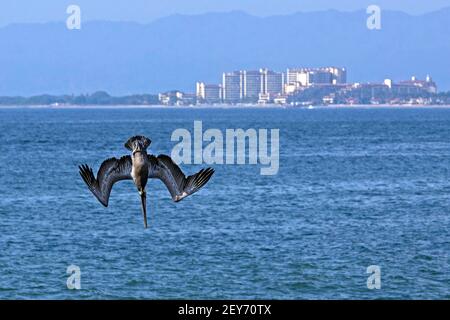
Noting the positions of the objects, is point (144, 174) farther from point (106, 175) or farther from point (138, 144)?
point (106, 175)

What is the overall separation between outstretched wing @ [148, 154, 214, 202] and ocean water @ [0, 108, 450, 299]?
23.3 m

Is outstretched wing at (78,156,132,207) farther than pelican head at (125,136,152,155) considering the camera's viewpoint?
Yes

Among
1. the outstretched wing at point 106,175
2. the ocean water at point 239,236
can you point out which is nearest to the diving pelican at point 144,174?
the outstretched wing at point 106,175

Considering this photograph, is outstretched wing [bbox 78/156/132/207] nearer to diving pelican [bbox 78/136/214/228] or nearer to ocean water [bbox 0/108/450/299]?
diving pelican [bbox 78/136/214/228]

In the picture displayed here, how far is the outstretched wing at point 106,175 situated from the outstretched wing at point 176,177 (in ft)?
0.95

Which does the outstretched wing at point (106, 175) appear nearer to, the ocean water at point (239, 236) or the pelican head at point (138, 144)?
the pelican head at point (138, 144)

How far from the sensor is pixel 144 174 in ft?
44.0

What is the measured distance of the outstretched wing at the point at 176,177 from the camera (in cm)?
1379

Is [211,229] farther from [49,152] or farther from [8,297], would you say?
[49,152]

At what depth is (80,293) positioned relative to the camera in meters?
37.3

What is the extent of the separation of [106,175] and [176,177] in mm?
818

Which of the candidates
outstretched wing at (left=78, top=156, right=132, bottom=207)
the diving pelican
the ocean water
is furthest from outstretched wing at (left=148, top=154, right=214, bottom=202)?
the ocean water

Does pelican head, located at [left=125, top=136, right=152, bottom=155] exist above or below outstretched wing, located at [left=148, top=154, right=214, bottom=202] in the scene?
above

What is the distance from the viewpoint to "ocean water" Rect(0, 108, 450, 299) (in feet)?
127
